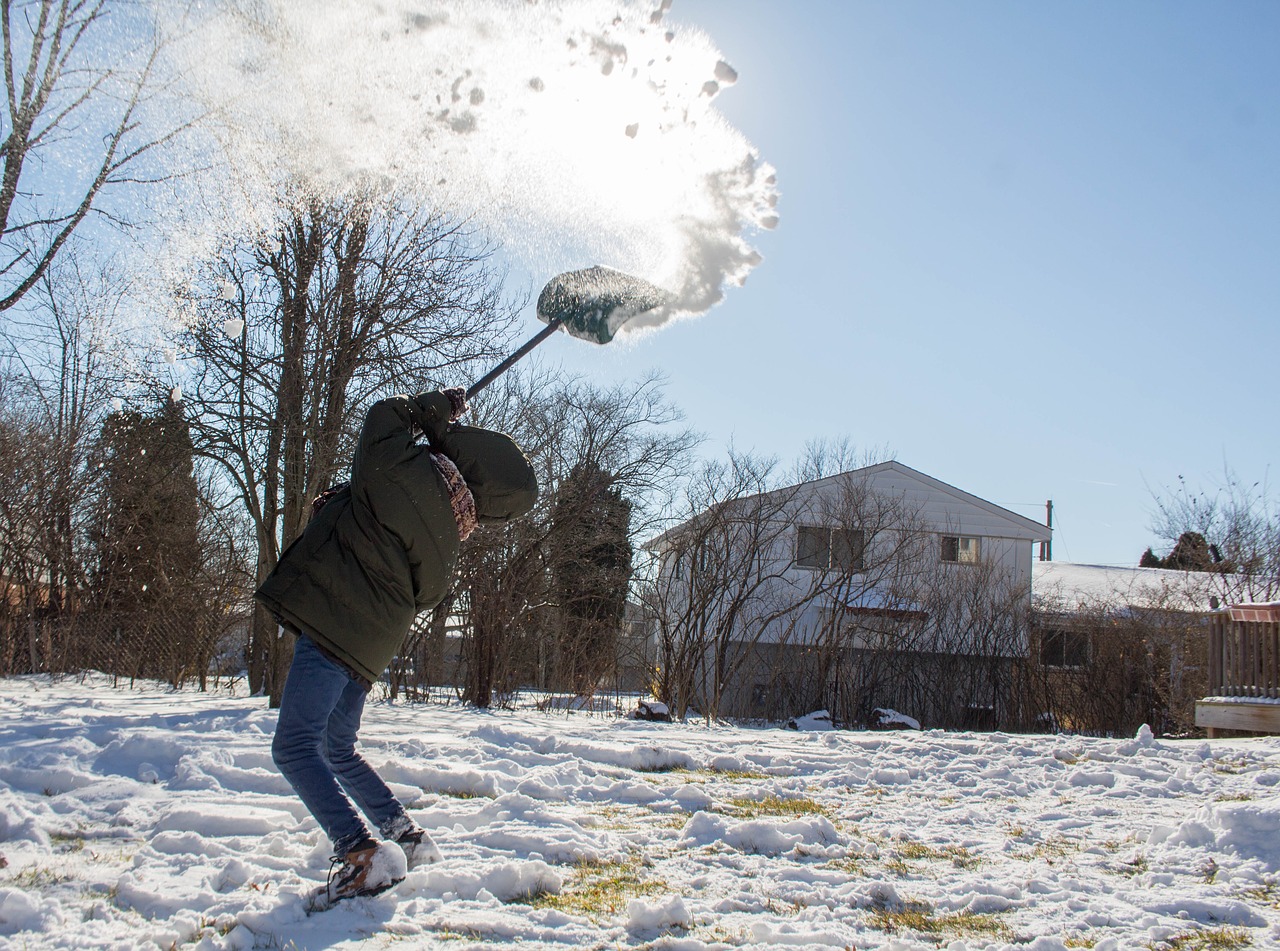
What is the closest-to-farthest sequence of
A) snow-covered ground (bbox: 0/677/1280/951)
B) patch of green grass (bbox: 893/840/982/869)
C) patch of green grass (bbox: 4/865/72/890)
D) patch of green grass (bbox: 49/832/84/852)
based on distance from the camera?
1. snow-covered ground (bbox: 0/677/1280/951)
2. patch of green grass (bbox: 4/865/72/890)
3. patch of green grass (bbox: 49/832/84/852)
4. patch of green grass (bbox: 893/840/982/869)

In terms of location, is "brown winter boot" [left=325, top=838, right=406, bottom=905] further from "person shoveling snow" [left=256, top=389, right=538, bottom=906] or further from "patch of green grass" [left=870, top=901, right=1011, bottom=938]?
"patch of green grass" [left=870, top=901, right=1011, bottom=938]

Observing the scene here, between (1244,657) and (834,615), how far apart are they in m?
7.28

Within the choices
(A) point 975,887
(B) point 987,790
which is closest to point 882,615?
(B) point 987,790

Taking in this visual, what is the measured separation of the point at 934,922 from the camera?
2.80m

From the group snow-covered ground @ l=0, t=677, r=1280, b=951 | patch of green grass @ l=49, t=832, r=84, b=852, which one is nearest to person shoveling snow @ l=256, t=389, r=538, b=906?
snow-covered ground @ l=0, t=677, r=1280, b=951

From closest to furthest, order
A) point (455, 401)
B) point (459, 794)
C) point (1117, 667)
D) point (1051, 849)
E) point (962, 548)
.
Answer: point (455, 401) < point (1051, 849) < point (459, 794) < point (1117, 667) < point (962, 548)

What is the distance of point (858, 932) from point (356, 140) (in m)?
6.35

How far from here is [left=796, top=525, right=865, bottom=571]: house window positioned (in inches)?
734

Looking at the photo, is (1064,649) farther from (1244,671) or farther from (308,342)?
(308,342)

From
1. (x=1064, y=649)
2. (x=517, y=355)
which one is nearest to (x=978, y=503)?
(x=1064, y=649)

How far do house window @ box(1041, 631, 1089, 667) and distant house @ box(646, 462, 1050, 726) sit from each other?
52cm

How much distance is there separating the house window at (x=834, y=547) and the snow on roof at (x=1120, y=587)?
364 cm

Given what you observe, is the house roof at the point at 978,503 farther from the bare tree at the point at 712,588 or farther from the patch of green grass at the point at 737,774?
the patch of green grass at the point at 737,774

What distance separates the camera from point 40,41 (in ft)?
22.5
